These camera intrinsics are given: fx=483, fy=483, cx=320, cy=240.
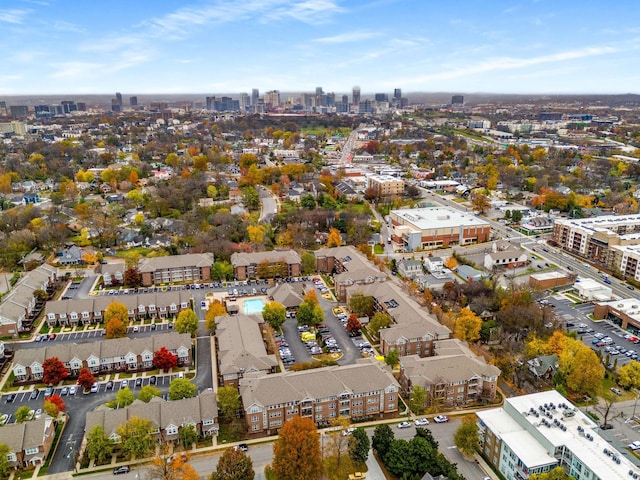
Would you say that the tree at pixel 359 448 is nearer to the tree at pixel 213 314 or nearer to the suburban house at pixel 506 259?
the tree at pixel 213 314

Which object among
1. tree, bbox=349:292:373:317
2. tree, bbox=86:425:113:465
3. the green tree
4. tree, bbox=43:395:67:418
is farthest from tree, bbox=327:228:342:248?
tree, bbox=86:425:113:465

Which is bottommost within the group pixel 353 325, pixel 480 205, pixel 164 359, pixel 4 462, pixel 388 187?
pixel 4 462

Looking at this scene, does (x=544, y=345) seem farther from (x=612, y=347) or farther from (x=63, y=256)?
(x=63, y=256)

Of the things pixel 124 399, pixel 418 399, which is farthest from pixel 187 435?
pixel 418 399

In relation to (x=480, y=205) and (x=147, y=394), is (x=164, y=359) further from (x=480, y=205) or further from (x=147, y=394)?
(x=480, y=205)

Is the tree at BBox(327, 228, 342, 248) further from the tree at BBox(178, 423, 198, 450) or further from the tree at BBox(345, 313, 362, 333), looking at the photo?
the tree at BBox(178, 423, 198, 450)

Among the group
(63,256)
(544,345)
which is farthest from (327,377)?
(63,256)

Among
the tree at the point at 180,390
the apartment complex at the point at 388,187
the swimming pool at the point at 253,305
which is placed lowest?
the swimming pool at the point at 253,305

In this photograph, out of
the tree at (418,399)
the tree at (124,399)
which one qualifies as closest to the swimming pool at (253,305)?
the tree at (124,399)
